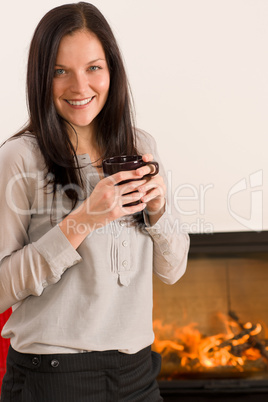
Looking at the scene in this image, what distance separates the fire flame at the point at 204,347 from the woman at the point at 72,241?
1.37m

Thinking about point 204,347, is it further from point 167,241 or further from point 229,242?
point 167,241

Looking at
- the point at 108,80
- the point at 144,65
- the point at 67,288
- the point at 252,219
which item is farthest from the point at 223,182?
the point at 67,288

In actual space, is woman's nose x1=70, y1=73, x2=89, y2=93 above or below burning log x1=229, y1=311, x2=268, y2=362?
above

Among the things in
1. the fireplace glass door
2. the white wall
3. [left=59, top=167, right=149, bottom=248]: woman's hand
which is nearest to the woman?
[left=59, top=167, right=149, bottom=248]: woman's hand

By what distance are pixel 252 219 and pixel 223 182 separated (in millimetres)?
211

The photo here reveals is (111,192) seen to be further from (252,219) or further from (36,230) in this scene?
(252,219)

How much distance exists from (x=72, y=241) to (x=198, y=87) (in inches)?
53.9

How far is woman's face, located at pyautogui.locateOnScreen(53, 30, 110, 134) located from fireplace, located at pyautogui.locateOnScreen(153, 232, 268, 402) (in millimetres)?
1438

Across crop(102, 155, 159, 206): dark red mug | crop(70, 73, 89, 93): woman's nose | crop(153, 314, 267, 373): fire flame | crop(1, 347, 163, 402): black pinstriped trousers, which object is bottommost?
crop(153, 314, 267, 373): fire flame

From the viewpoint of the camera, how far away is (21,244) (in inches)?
41.9

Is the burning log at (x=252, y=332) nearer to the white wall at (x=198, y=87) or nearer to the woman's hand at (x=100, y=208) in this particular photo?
the white wall at (x=198, y=87)

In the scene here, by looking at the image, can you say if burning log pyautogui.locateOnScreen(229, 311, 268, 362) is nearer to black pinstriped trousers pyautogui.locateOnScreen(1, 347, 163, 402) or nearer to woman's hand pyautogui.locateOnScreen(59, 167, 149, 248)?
black pinstriped trousers pyautogui.locateOnScreen(1, 347, 163, 402)

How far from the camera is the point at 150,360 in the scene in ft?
3.86

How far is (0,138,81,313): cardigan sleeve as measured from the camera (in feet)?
3.29
